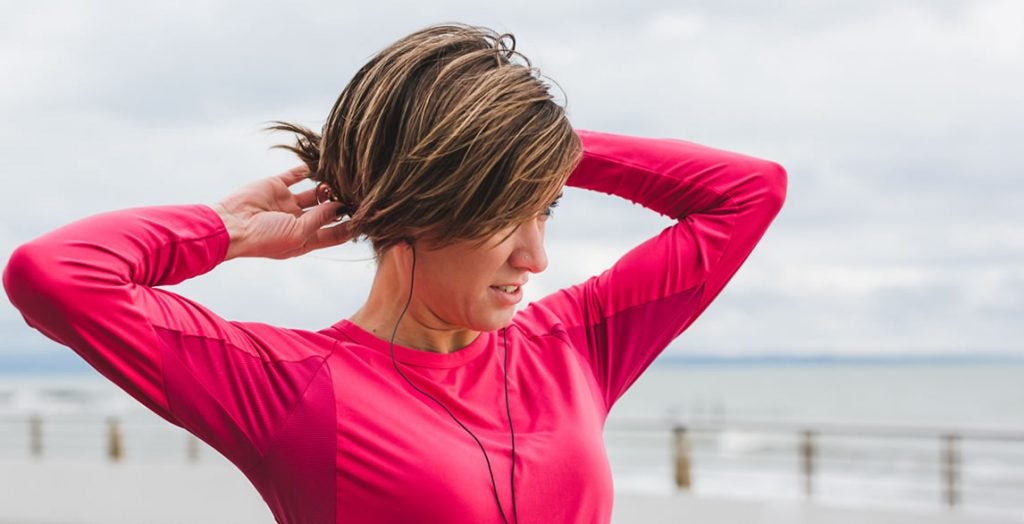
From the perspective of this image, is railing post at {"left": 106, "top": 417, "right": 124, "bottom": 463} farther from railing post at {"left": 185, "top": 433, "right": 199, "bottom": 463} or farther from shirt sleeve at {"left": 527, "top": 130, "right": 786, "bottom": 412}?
shirt sleeve at {"left": 527, "top": 130, "right": 786, "bottom": 412}

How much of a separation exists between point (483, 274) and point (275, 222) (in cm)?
26

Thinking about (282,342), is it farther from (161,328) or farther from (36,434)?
(36,434)

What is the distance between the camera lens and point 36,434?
9.78 meters

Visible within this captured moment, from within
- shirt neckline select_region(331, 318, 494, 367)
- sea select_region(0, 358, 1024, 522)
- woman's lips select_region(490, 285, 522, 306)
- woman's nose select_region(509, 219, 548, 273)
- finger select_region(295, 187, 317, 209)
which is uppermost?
finger select_region(295, 187, 317, 209)

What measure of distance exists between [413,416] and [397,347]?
3.7 inches

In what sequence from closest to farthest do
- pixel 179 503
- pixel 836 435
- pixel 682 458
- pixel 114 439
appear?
pixel 836 435, pixel 682 458, pixel 179 503, pixel 114 439

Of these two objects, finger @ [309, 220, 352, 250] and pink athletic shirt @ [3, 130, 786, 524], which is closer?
pink athletic shirt @ [3, 130, 786, 524]

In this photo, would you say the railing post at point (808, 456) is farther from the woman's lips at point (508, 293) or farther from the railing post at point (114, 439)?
the woman's lips at point (508, 293)

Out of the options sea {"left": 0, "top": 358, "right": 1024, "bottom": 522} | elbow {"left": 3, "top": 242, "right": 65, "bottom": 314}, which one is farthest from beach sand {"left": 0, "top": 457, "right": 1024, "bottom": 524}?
elbow {"left": 3, "top": 242, "right": 65, "bottom": 314}

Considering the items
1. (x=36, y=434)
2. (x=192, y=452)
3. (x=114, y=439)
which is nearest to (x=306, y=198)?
(x=114, y=439)

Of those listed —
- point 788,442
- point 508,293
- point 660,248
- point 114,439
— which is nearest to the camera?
point 508,293

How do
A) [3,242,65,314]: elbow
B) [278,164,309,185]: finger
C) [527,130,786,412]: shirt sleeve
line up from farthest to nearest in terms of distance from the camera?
[527,130,786,412]: shirt sleeve
[278,164,309,185]: finger
[3,242,65,314]: elbow

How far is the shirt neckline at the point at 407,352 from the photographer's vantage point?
1298mm

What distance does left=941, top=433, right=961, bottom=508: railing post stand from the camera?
6.38m
